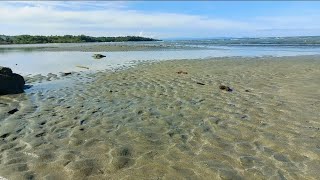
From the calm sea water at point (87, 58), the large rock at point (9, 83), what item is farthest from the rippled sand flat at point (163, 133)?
the calm sea water at point (87, 58)

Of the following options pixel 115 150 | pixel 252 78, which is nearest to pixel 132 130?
pixel 115 150

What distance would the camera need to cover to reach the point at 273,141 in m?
7.58

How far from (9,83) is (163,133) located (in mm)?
8369

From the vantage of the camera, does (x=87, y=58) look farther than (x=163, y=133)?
Yes

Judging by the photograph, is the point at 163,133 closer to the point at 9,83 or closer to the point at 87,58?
the point at 9,83

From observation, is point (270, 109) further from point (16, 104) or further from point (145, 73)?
point (145, 73)

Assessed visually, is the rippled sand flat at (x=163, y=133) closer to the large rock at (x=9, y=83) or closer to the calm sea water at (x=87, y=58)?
the large rock at (x=9, y=83)

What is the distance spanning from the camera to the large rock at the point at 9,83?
1392cm

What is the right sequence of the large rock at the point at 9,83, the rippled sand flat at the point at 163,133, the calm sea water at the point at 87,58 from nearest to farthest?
the rippled sand flat at the point at 163,133, the large rock at the point at 9,83, the calm sea water at the point at 87,58

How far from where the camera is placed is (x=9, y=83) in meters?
14.2

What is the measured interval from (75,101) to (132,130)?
420 centimetres

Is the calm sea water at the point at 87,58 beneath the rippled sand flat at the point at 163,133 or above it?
beneath

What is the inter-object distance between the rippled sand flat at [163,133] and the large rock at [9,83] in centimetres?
76

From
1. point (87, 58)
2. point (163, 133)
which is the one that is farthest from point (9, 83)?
point (87, 58)
